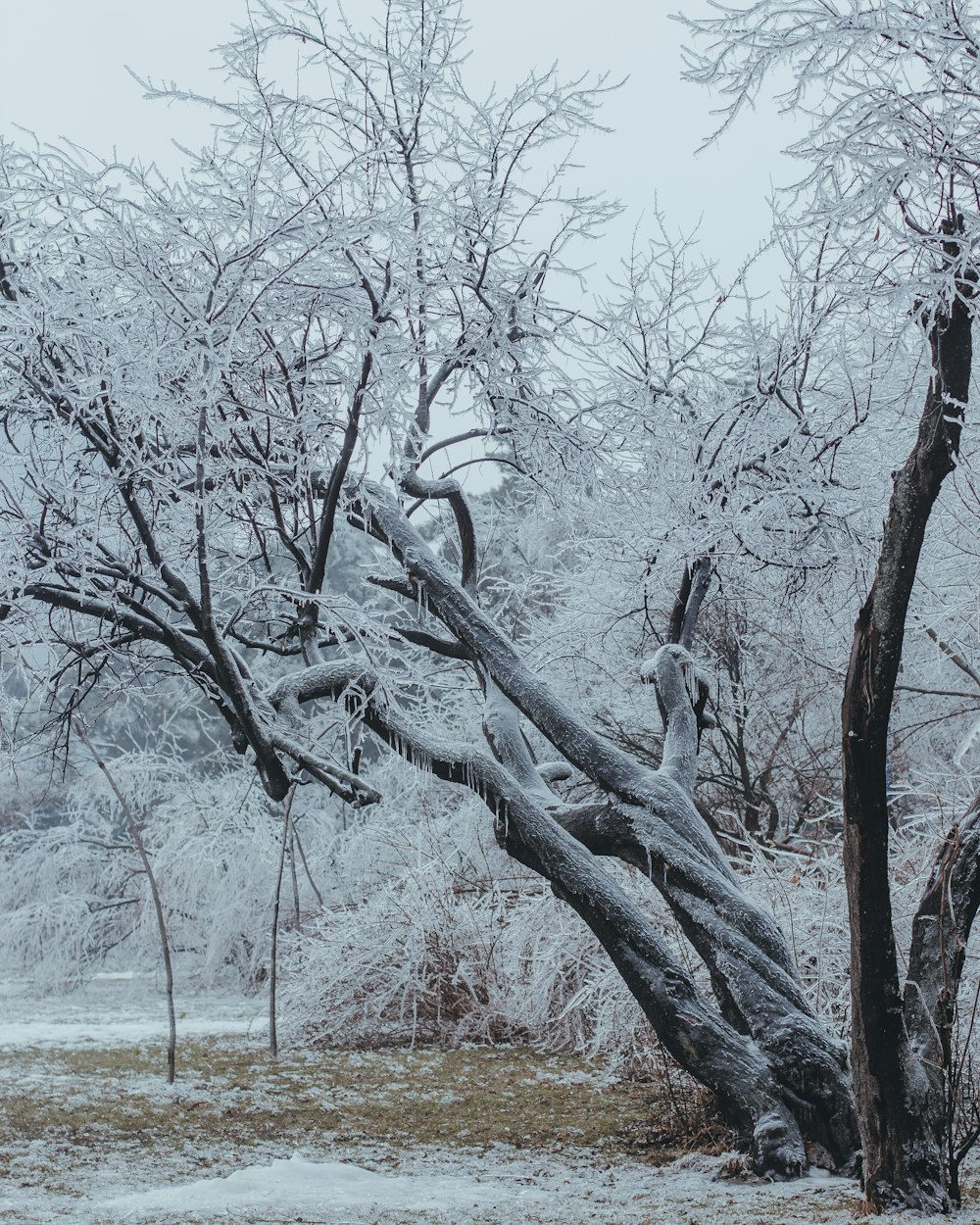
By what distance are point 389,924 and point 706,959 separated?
418 centimetres

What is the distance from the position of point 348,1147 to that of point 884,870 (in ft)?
9.10

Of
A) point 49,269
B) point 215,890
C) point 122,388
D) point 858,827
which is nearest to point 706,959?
point 858,827

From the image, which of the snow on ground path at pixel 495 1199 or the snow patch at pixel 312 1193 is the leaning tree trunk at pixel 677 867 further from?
the snow patch at pixel 312 1193

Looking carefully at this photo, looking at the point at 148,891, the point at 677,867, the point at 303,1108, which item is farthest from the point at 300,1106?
the point at 148,891

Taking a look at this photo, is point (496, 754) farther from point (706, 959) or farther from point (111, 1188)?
point (111, 1188)

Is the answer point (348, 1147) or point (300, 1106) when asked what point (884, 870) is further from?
point (300, 1106)

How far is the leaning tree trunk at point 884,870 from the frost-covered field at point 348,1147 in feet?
0.66

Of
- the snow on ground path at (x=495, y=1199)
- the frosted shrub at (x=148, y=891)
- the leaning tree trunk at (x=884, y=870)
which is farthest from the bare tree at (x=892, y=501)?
the frosted shrub at (x=148, y=891)

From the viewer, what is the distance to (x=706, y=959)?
4.78 m

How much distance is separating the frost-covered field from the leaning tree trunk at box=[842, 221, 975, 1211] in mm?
200

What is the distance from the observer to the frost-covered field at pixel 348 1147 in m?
3.88

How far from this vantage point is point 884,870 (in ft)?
11.8

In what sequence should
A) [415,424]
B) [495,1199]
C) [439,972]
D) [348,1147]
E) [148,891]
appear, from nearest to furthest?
[495,1199], [415,424], [348,1147], [439,972], [148,891]

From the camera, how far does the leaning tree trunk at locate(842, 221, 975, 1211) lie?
11.7 ft
